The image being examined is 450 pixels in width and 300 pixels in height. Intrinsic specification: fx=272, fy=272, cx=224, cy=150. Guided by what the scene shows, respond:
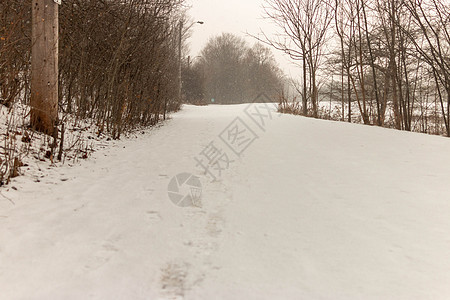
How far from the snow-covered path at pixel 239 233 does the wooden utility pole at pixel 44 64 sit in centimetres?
88

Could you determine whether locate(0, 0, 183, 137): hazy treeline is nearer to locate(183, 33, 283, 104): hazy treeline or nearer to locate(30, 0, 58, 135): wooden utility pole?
locate(30, 0, 58, 135): wooden utility pole

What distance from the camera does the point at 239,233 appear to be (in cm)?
231

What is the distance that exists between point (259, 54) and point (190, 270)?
48.1 metres

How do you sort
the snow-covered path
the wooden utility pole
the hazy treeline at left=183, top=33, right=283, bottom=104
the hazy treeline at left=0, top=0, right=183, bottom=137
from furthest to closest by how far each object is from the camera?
the hazy treeline at left=183, top=33, right=283, bottom=104
the hazy treeline at left=0, top=0, right=183, bottom=137
the wooden utility pole
the snow-covered path

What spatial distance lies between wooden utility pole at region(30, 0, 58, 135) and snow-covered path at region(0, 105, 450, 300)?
0.88 metres

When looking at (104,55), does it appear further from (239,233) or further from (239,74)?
(239,74)

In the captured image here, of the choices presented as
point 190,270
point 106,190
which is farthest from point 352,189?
point 106,190

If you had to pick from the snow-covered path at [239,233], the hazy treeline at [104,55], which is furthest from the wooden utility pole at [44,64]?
the hazy treeline at [104,55]

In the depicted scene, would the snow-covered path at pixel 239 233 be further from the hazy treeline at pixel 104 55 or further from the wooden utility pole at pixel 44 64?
the hazy treeline at pixel 104 55

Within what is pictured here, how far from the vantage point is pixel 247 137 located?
6406mm

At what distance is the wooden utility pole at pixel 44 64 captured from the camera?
12.5 feet

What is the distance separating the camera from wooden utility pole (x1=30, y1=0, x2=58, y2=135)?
3.80 meters

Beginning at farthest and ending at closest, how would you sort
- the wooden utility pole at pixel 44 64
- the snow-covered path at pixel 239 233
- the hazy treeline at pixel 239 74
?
the hazy treeline at pixel 239 74, the wooden utility pole at pixel 44 64, the snow-covered path at pixel 239 233

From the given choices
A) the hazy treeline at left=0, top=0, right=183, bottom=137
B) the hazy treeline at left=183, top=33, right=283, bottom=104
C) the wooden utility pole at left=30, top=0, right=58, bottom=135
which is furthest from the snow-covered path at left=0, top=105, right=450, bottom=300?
the hazy treeline at left=183, top=33, right=283, bottom=104
